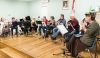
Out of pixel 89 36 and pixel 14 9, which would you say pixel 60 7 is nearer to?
pixel 14 9

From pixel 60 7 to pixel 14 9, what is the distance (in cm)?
381

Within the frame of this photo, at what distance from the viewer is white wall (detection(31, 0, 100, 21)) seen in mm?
5270

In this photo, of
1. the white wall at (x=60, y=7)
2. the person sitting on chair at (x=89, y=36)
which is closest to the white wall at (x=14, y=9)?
the white wall at (x=60, y=7)


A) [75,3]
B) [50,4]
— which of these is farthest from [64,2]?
[50,4]

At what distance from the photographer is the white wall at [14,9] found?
836cm

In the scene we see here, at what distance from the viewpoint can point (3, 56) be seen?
4.17 m

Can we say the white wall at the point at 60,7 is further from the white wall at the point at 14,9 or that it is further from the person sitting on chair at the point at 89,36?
the person sitting on chair at the point at 89,36

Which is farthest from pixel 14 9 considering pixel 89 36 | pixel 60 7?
pixel 89 36

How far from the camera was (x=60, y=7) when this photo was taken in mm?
6648

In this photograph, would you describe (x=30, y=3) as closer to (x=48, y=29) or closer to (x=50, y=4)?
(x=50, y=4)

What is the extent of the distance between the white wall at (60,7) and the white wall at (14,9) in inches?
26.3

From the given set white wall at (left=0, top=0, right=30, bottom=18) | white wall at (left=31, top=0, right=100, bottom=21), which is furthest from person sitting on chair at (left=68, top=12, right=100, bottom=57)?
white wall at (left=0, top=0, right=30, bottom=18)

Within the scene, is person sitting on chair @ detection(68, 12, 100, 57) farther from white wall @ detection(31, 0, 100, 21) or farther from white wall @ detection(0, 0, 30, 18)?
white wall @ detection(0, 0, 30, 18)

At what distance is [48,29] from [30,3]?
4471mm
